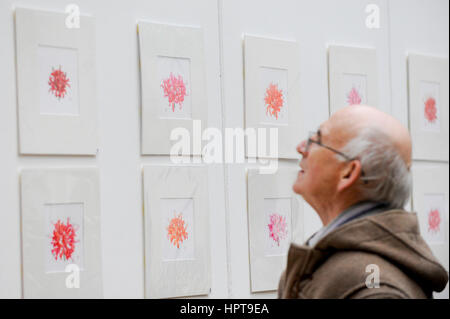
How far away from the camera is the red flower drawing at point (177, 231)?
307cm

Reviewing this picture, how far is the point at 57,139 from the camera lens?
282 centimetres

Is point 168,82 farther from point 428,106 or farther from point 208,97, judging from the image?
point 428,106

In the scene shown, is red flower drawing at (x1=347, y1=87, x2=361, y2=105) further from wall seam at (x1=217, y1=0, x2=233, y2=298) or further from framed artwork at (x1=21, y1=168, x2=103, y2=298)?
framed artwork at (x1=21, y1=168, x2=103, y2=298)

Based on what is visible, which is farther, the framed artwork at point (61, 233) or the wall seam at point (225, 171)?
the wall seam at point (225, 171)

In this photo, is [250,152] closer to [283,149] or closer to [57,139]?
[283,149]

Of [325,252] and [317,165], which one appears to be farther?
[317,165]

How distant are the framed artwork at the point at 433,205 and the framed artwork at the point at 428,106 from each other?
3.5 inches

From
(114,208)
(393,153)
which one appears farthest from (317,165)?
(114,208)

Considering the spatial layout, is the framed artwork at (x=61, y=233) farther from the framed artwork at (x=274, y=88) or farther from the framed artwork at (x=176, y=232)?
the framed artwork at (x=274, y=88)

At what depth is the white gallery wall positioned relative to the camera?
108 inches

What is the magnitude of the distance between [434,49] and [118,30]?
82.2 inches

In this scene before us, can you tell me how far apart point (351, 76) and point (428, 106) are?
0.66m

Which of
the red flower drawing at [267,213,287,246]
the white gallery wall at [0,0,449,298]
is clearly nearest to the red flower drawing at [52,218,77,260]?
the white gallery wall at [0,0,449,298]

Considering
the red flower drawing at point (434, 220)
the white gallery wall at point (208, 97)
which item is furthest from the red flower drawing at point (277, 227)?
the red flower drawing at point (434, 220)
